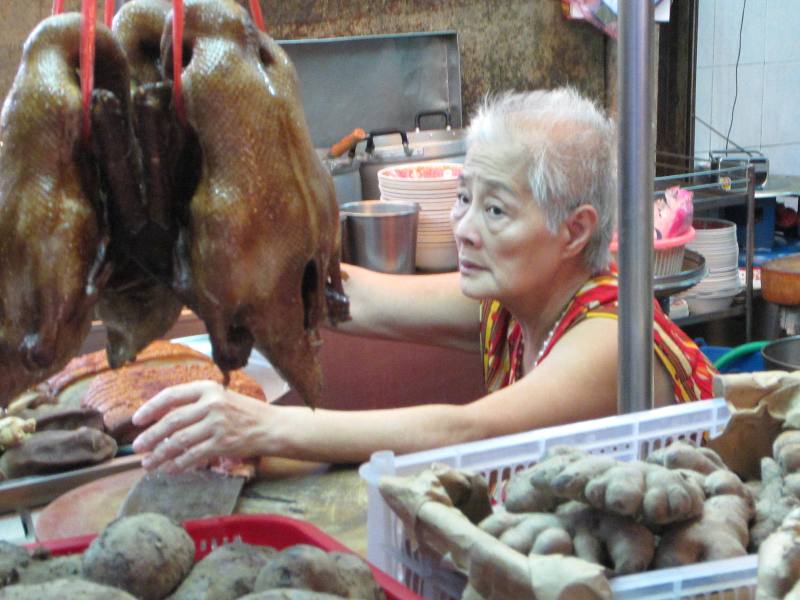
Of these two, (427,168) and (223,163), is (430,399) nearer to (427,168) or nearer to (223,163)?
(427,168)

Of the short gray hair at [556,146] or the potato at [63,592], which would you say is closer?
the potato at [63,592]

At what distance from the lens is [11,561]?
831 millimetres

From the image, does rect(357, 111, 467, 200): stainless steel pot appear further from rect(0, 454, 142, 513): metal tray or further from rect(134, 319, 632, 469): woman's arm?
rect(0, 454, 142, 513): metal tray

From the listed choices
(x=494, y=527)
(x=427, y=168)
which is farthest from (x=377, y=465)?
(x=427, y=168)

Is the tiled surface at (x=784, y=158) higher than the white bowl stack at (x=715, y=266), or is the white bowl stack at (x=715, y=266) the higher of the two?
the tiled surface at (x=784, y=158)

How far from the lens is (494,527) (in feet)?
3.18

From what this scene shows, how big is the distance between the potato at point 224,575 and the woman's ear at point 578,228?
119 centimetres

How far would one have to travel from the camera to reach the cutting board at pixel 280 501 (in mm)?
1442

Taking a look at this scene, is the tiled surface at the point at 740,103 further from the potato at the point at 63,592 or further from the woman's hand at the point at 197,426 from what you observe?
the potato at the point at 63,592

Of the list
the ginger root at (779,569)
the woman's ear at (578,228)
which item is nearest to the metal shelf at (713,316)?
the woman's ear at (578,228)

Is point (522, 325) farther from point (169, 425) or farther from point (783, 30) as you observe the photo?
point (783, 30)

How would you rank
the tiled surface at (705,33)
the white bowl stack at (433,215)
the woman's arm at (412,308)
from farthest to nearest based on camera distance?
1. the tiled surface at (705,33)
2. the white bowl stack at (433,215)
3. the woman's arm at (412,308)

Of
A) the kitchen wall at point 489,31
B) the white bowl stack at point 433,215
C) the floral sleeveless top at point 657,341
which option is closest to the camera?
the floral sleeveless top at point 657,341

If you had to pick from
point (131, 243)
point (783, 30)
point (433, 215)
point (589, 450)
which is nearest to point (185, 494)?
point (589, 450)
